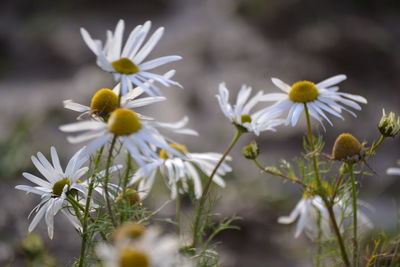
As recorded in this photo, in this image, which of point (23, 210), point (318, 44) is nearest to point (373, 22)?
point (318, 44)

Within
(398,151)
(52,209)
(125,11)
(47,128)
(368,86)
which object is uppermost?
(125,11)

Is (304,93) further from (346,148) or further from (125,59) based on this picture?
(125,59)

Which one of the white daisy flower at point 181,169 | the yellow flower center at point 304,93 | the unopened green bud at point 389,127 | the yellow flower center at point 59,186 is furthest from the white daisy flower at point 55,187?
the unopened green bud at point 389,127

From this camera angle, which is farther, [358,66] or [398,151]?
[358,66]

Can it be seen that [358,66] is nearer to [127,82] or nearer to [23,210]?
[23,210]

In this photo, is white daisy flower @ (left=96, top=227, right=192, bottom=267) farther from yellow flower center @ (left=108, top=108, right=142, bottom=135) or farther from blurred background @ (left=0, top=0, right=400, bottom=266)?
blurred background @ (left=0, top=0, right=400, bottom=266)

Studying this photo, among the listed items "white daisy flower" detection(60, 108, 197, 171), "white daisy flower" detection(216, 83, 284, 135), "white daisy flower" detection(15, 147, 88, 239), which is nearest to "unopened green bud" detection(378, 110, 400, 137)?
"white daisy flower" detection(216, 83, 284, 135)

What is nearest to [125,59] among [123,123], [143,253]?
[123,123]
